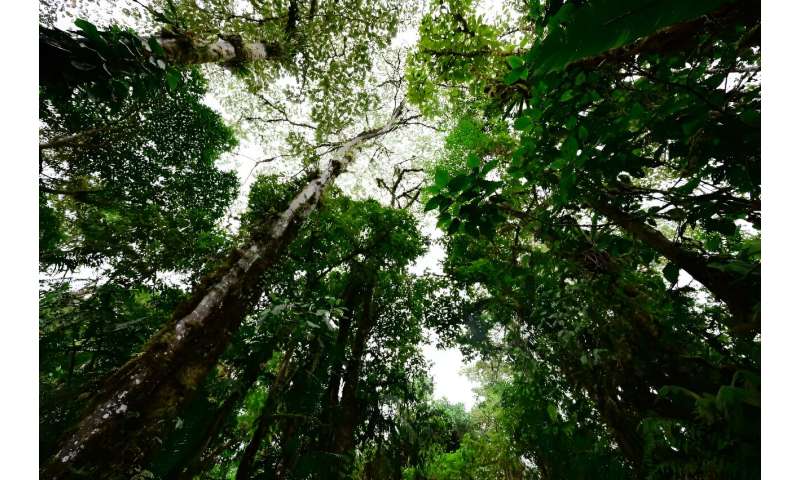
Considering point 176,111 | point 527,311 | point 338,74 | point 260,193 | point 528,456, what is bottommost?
point 528,456

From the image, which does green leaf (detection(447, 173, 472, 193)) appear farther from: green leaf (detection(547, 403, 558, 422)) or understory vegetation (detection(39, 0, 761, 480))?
green leaf (detection(547, 403, 558, 422))

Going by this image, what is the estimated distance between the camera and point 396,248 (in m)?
6.46

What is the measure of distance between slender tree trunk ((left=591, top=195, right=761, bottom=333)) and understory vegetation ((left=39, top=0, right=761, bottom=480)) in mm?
22

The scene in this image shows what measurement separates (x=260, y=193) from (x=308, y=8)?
3.14 metres

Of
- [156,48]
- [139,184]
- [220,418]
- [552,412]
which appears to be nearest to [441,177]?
[156,48]

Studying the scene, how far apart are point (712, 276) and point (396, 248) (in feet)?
15.1

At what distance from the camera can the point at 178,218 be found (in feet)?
17.9

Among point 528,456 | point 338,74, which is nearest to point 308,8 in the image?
point 338,74

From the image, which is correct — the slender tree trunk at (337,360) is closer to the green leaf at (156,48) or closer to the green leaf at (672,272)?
the green leaf at (156,48)

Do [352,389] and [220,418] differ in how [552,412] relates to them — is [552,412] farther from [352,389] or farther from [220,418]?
[220,418]

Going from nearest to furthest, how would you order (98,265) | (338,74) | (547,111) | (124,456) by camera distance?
1. (547,111)
2. (124,456)
3. (98,265)
4. (338,74)

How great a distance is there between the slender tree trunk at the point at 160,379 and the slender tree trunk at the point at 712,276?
3527 millimetres

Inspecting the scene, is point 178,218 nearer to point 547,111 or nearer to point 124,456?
point 124,456

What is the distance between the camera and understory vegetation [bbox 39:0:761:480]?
1710 mm
